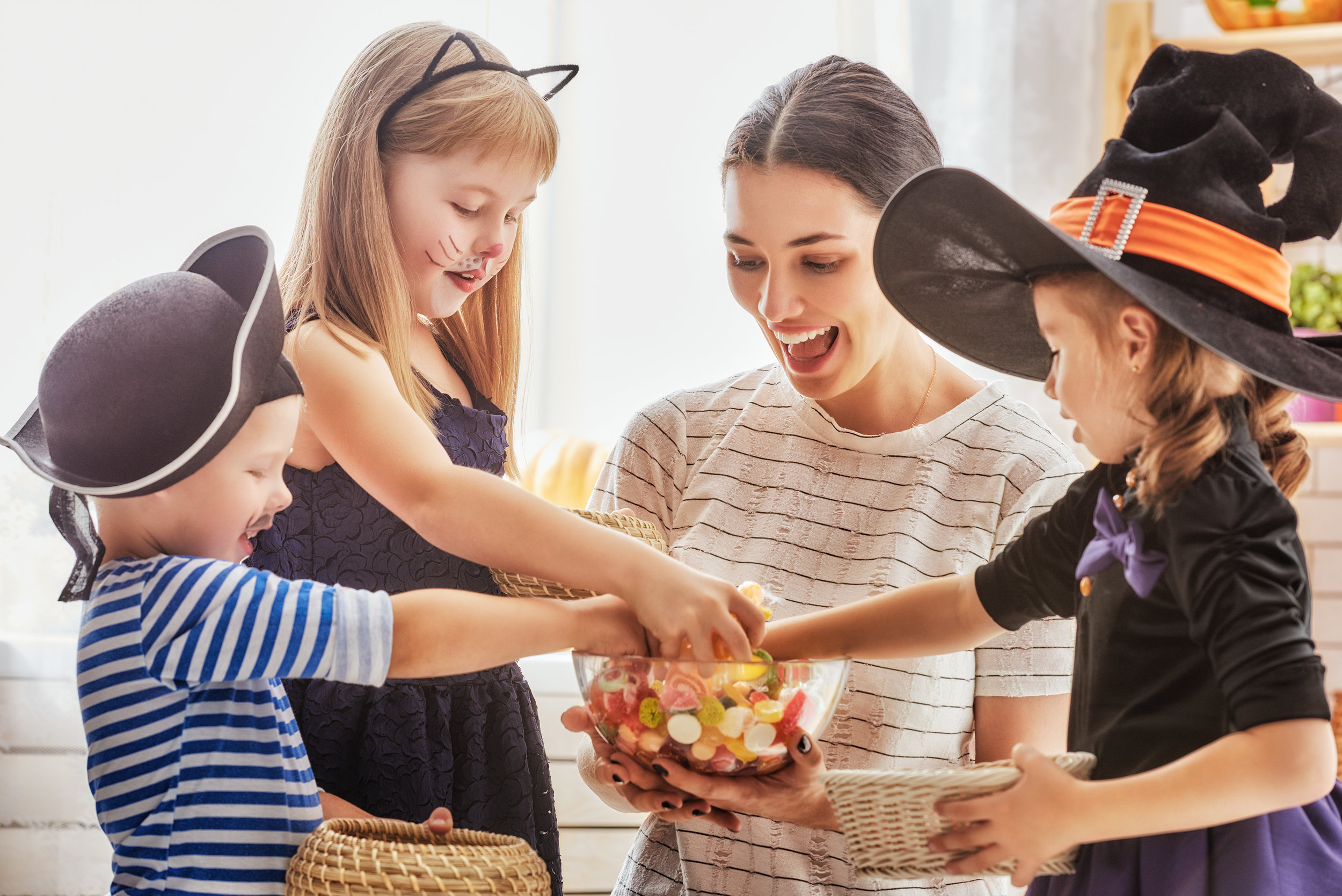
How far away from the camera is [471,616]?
821mm

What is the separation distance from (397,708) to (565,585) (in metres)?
0.31

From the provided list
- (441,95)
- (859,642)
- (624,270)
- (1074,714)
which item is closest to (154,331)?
(441,95)

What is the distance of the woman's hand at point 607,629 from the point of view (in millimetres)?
886

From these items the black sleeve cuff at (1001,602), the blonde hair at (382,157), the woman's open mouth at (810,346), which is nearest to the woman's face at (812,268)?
the woman's open mouth at (810,346)

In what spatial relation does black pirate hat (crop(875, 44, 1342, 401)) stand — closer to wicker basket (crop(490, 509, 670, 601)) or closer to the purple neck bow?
the purple neck bow

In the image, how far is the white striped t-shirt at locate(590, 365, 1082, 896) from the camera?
44.9 inches

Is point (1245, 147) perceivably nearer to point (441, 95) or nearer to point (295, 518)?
point (441, 95)

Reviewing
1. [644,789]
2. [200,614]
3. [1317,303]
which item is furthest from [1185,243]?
[1317,303]

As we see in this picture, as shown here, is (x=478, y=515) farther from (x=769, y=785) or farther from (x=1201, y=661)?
(x=1201, y=661)

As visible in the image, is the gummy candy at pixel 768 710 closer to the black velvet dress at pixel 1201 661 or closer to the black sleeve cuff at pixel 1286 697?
the black velvet dress at pixel 1201 661

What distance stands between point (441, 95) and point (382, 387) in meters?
0.36

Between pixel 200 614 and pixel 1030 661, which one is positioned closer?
pixel 200 614

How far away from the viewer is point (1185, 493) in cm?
70

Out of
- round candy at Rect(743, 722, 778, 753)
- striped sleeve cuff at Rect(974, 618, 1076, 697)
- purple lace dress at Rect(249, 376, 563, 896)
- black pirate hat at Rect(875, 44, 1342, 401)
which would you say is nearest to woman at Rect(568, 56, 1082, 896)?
striped sleeve cuff at Rect(974, 618, 1076, 697)
